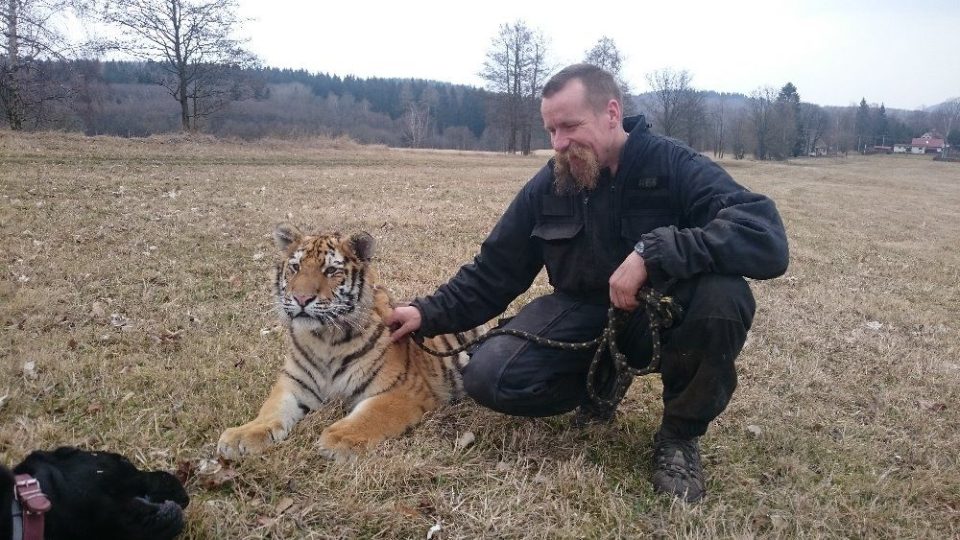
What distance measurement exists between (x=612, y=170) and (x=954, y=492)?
2537mm

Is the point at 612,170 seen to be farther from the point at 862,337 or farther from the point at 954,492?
the point at 862,337

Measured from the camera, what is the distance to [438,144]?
8950 centimetres

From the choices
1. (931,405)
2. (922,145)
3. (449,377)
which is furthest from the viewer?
(922,145)

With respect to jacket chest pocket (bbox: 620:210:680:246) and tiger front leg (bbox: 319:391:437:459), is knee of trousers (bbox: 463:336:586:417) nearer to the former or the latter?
tiger front leg (bbox: 319:391:437:459)

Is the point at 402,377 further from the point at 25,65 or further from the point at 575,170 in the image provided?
the point at 25,65

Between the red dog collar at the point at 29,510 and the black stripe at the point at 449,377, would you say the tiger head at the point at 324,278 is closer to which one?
the black stripe at the point at 449,377

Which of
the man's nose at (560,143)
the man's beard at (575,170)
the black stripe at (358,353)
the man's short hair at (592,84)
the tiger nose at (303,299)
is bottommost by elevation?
the black stripe at (358,353)

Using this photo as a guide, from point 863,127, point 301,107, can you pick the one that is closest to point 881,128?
point 863,127

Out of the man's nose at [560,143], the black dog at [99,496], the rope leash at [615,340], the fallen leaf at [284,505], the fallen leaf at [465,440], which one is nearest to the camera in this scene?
the black dog at [99,496]

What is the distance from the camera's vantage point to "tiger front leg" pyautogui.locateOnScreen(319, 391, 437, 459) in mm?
3416

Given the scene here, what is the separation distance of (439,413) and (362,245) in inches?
46.1

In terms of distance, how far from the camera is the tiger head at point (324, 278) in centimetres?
387

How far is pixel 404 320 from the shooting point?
13.4 ft

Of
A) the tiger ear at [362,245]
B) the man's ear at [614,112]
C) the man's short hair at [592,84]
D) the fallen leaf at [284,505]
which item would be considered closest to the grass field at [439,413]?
the fallen leaf at [284,505]
